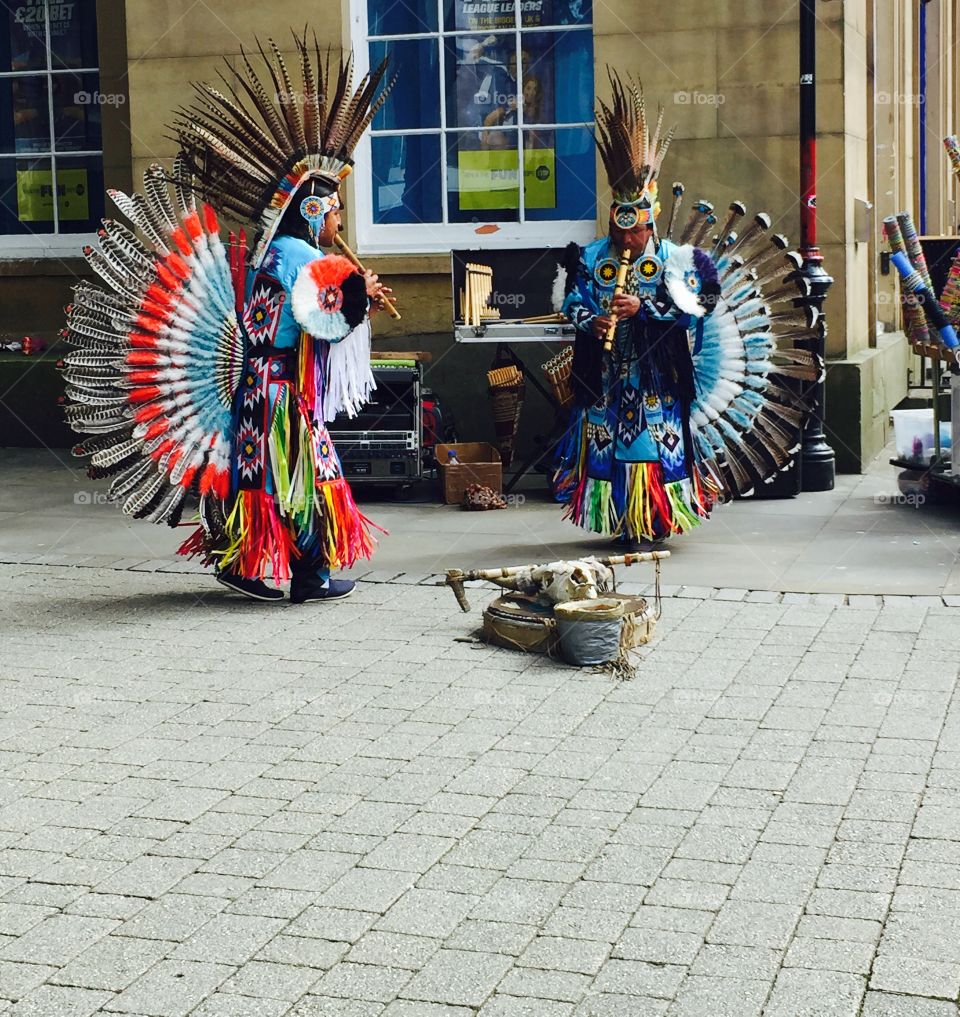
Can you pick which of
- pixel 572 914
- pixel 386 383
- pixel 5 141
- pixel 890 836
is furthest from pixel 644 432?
pixel 5 141

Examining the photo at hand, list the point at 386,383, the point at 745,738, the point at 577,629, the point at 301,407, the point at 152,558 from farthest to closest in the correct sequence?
1. the point at 386,383
2. the point at 152,558
3. the point at 301,407
4. the point at 577,629
5. the point at 745,738

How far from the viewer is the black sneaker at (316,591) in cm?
771

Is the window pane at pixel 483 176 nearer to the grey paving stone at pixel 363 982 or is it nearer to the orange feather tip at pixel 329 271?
the orange feather tip at pixel 329 271

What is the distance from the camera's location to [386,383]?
1058 cm

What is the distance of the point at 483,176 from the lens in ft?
38.6

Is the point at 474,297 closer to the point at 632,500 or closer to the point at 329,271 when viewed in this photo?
the point at 632,500

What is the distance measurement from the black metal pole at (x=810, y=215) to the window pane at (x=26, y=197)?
586 cm

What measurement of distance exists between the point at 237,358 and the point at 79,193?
6049 mm

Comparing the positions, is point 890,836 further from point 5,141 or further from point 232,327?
point 5,141

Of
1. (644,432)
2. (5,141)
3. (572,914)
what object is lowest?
(572,914)

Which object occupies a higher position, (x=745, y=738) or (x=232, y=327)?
(x=232, y=327)

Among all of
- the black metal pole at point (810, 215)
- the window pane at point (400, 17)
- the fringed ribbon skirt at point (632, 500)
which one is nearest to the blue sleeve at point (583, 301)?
the fringed ribbon skirt at point (632, 500)

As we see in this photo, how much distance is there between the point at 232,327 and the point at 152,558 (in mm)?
1720

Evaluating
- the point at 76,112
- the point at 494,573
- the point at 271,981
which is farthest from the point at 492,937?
the point at 76,112
